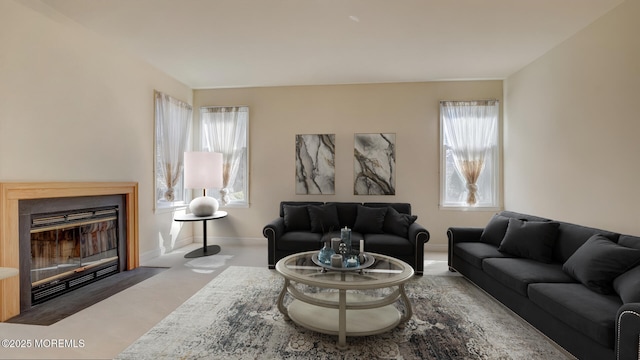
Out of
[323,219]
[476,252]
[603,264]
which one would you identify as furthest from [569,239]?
[323,219]

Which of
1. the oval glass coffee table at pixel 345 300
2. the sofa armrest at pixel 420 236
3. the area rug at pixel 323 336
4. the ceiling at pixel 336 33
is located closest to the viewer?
the area rug at pixel 323 336

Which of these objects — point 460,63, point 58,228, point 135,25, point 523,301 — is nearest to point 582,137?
point 460,63

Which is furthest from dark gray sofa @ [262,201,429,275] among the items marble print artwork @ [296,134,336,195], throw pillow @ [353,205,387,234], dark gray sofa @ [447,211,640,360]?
dark gray sofa @ [447,211,640,360]

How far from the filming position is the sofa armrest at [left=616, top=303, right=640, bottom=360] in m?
1.51

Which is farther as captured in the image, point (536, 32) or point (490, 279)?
point (536, 32)

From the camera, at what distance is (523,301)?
95.8 inches

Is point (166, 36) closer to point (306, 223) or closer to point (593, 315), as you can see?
point (306, 223)

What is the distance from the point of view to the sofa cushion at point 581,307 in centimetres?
172

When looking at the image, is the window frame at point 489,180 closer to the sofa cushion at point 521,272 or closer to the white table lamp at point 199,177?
the sofa cushion at point 521,272

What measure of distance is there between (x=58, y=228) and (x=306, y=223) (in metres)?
2.96

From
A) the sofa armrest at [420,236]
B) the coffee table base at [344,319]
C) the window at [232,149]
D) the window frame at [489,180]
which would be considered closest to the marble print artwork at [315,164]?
the window at [232,149]

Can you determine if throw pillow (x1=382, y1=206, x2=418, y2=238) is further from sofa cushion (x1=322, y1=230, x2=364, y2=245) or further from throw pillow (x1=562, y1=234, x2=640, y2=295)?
throw pillow (x1=562, y1=234, x2=640, y2=295)

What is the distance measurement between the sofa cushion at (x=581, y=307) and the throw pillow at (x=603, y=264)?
77mm

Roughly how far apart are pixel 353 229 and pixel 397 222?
692 millimetres
